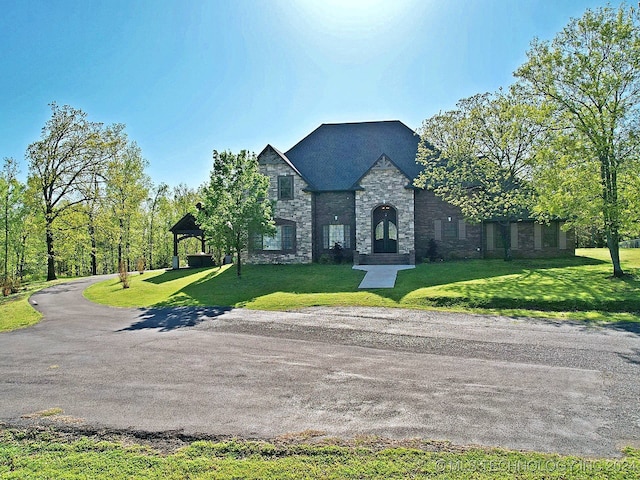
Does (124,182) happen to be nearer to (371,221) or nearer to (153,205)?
(153,205)

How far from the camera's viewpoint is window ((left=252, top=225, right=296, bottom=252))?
27766mm

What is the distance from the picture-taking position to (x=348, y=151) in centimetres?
3025

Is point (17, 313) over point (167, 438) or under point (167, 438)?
under

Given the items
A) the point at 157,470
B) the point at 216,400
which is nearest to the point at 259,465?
the point at 157,470

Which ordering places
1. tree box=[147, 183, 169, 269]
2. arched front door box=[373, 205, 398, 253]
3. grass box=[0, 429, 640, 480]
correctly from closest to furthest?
grass box=[0, 429, 640, 480]
arched front door box=[373, 205, 398, 253]
tree box=[147, 183, 169, 269]

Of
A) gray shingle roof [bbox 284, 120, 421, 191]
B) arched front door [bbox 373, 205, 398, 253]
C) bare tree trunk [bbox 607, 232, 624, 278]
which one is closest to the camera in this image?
bare tree trunk [bbox 607, 232, 624, 278]

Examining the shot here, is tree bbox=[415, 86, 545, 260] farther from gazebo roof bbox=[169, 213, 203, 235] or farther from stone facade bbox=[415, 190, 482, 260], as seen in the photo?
gazebo roof bbox=[169, 213, 203, 235]

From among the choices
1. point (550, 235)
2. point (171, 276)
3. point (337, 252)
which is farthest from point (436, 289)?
point (171, 276)

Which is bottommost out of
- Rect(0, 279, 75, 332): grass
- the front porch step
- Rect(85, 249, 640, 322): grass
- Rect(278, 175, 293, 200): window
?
Rect(0, 279, 75, 332): grass

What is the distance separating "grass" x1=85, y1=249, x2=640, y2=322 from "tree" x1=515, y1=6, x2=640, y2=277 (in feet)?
11.1

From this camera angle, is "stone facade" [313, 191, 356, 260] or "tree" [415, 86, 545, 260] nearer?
"tree" [415, 86, 545, 260]

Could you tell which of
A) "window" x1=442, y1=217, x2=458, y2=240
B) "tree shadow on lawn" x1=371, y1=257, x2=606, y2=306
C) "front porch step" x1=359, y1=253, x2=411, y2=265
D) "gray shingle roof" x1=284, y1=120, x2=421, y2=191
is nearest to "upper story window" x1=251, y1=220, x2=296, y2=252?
"gray shingle roof" x1=284, y1=120, x2=421, y2=191

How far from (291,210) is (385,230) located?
255 inches

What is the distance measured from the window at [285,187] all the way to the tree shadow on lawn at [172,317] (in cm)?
1299
